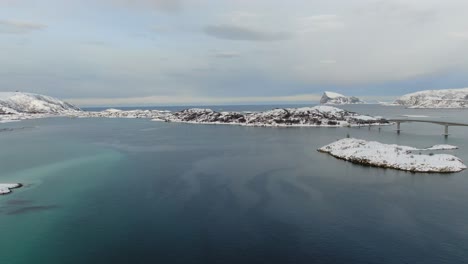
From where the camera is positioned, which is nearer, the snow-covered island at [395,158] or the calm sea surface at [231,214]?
the calm sea surface at [231,214]

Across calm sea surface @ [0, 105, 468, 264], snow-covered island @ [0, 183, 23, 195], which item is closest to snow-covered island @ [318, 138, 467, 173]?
calm sea surface @ [0, 105, 468, 264]

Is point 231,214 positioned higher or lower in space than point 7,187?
lower

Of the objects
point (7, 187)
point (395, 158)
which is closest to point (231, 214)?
point (7, 187)

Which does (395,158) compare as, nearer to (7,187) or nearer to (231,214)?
(231,214)

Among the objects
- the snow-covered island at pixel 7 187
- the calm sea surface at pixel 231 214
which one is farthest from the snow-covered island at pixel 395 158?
the snow-covered island at pixel 7 187

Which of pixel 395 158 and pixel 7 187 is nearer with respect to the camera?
pixel 7 187

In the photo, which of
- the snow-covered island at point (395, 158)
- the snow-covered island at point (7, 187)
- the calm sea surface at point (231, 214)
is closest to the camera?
the calm sea surface at point (231, 214)

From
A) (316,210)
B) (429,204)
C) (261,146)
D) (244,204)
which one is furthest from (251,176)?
(261,146)

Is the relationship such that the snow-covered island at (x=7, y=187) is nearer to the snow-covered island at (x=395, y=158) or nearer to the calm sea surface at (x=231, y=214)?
the calm sea surface at (x=231, y=214)
